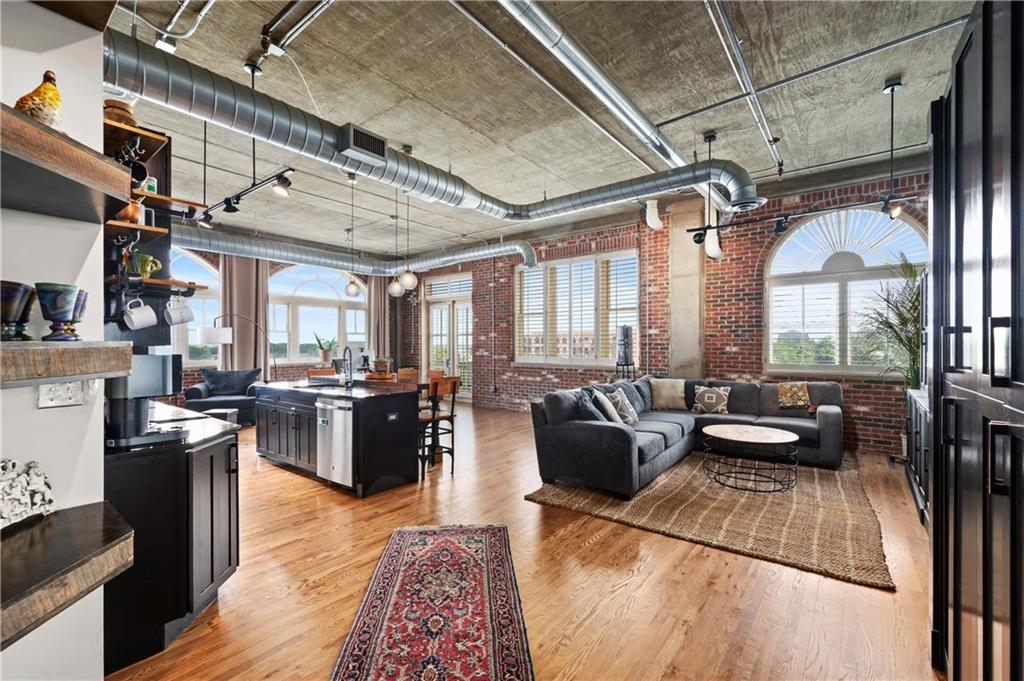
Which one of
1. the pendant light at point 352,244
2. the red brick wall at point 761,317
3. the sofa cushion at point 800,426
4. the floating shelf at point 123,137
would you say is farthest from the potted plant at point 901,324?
the pendant light at point 352,244

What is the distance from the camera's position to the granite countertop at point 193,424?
217 cm

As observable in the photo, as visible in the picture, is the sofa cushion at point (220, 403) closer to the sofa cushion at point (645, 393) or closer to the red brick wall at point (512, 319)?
the red brick wall at point (512, 319)

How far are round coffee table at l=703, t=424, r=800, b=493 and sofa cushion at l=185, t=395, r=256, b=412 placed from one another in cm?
646

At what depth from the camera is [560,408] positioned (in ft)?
13.8

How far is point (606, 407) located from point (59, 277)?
13.1ft

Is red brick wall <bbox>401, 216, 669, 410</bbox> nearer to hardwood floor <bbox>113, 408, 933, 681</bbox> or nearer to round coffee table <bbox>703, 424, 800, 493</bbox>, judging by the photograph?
round coffee table <bbox>703, 424, 800, 493</bbox>

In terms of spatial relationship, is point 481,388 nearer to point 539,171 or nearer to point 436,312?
point 436,312

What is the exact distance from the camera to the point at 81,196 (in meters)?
1.10

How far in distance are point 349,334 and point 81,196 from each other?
935 centimetres

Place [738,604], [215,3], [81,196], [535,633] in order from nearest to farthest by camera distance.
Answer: [81,196] → [535,633] → [738,604] → [215,3]

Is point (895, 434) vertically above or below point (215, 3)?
below

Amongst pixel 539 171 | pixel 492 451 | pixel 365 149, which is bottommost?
pixel 492 451

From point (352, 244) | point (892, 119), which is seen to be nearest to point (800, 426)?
point (892, 119)

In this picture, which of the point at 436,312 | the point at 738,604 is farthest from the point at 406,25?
the point at 436,312
